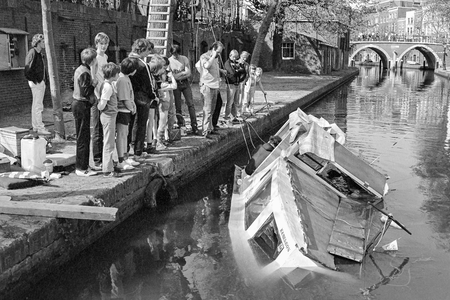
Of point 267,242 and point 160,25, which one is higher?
point 160,25

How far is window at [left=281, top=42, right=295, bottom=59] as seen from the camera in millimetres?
37156

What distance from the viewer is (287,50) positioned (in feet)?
123

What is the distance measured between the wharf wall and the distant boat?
1.23 meters

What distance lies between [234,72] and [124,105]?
16.3 ft

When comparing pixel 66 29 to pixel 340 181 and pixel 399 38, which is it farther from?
pixel 399 38

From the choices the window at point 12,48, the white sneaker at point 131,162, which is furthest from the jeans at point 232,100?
the window at point 12,48

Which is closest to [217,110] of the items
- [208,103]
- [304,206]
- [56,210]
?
[208,103]

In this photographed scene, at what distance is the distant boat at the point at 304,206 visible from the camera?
5.95m

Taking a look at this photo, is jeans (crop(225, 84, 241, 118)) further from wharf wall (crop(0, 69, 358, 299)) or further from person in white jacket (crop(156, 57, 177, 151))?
person in white jacket (crop(156, 57, 177, 151))

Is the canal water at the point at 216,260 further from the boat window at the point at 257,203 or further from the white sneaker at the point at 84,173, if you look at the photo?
the white sneaker at the point at 84,173

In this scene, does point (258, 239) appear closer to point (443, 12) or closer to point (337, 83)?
point (337, 83)

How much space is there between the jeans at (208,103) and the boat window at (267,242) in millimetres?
4013

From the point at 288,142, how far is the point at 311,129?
0.91 metres

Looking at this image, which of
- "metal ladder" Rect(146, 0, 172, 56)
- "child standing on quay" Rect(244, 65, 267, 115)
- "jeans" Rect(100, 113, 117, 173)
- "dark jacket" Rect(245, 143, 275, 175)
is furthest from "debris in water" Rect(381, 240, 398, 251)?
"child standing on quay" Rect(244, 65, 267, 115)
